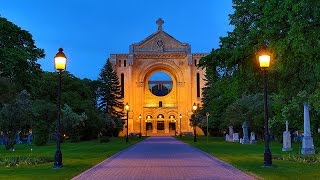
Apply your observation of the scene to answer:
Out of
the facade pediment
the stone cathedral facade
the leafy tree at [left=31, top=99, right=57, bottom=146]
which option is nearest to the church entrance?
the stone cathedral facade

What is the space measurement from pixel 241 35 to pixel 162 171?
750 centimetres

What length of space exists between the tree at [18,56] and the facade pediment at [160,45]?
8044cm

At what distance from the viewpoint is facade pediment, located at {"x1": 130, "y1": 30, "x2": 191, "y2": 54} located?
365 feet

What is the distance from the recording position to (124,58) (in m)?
111

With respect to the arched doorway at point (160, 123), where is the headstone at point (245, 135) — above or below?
below

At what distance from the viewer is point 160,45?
112 meters

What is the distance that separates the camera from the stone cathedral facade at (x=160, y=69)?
11025cm

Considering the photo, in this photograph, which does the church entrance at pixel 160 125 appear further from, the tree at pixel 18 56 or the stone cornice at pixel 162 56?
the tree at pixel 18 56

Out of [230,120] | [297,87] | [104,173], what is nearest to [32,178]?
[104,173]

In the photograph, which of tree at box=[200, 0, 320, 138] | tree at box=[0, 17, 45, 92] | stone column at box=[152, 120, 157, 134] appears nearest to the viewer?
tree at box=[200, 0, 320, 138]

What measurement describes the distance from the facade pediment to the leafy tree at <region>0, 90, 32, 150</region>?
7250 centimetres

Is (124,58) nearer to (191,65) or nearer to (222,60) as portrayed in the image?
(191,65)

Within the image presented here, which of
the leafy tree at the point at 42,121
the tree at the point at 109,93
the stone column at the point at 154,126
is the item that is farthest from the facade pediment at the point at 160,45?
the leafy tree at the point at 42,121

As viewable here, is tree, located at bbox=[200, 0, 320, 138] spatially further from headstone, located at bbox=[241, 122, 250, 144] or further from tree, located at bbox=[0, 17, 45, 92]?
headstone, located at bbox=[241, 122, 250, 144]
